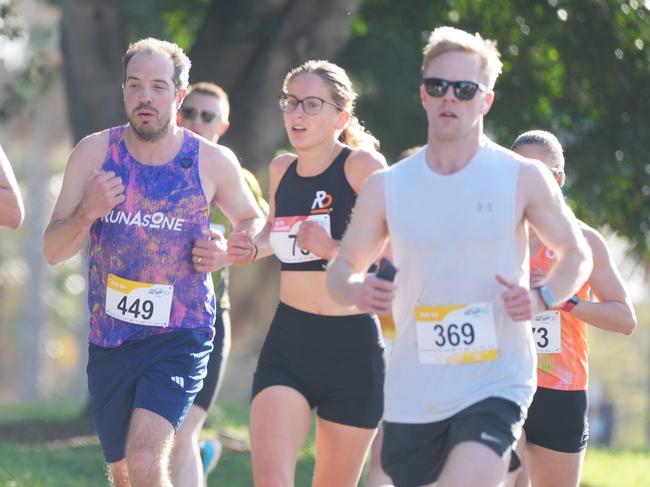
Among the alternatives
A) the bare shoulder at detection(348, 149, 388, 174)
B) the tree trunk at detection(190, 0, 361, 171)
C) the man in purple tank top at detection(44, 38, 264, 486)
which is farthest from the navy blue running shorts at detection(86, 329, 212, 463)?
the tree trunk at detection(190, 0, 361, 171)

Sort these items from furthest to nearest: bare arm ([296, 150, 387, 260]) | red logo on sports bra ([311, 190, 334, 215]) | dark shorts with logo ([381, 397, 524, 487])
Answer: red logo on sports bra ([311, 190, 334, 215]) → bare arm ([296, 150, 387, 260]) → dark shorts with logo ([381, 397, 524, 487])

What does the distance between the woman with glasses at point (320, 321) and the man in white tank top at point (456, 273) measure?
1050 mm

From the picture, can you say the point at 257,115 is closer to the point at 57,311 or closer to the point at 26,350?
the point at 26,350

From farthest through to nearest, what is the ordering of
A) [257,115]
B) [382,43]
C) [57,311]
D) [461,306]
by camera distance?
[57,311]
[382,43]
[257,115]
[461,306]

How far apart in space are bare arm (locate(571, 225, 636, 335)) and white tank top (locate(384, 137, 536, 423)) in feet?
3.87

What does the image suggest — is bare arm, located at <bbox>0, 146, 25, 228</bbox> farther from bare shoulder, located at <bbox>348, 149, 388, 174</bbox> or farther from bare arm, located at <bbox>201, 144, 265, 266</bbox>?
bare shoulder, located at <bbox>348, 149, 388, 174</bbox>

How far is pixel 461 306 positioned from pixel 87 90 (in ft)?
26.5

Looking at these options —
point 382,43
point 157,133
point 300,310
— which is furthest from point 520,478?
point 382,43

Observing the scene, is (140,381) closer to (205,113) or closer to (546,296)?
(546,296)

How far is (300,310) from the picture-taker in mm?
6172

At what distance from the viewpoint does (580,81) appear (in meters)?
12.9

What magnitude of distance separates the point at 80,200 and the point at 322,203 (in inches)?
41.8

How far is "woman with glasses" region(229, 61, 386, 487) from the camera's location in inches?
240

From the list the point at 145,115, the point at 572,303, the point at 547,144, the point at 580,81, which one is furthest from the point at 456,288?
the point at 580,81
